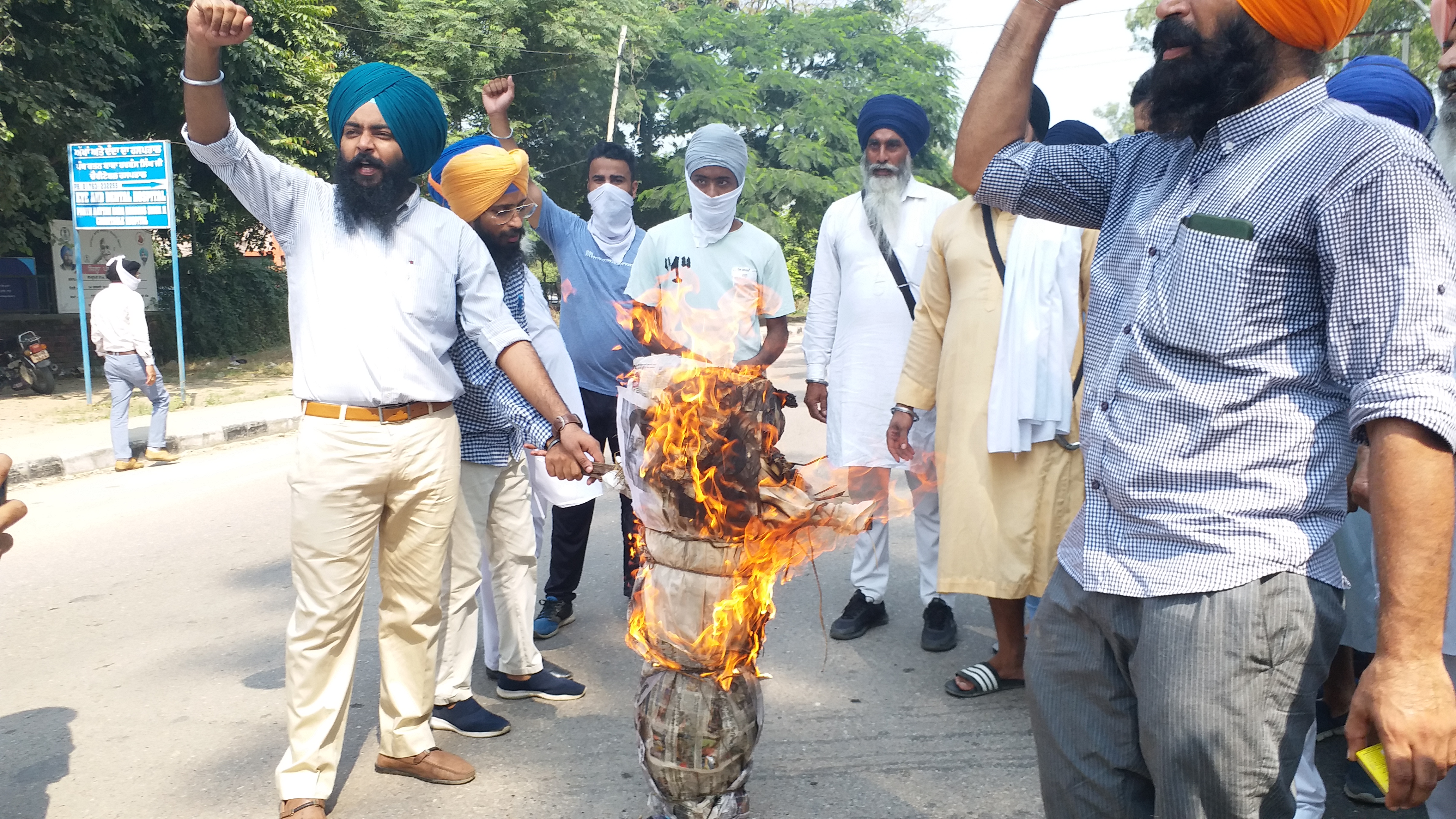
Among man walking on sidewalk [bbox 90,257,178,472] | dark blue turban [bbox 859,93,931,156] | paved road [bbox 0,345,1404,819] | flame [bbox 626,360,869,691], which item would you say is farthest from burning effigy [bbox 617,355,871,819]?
man walking on sidewalk [bbox 90,257,178,472]

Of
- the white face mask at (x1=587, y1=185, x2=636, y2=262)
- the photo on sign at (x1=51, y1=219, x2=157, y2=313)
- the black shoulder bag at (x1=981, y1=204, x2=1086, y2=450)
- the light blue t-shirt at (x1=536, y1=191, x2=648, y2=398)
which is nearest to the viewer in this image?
the black shoulder bag at (x1=981, y1=204, x2=1086, y2=450)

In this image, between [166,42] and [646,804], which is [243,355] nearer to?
[166,42]

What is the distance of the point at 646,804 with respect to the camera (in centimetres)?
339

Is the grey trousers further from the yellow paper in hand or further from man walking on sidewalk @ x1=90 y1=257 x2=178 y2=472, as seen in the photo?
man walking on sidewalk @ x1=90 y1=257 x2=178 y2=472

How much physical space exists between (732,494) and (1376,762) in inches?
60.3

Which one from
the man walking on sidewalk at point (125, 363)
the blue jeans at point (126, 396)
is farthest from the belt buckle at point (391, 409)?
the man walking on sidewalk at point (125, 363)

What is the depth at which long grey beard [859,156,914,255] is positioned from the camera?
16.2 ft

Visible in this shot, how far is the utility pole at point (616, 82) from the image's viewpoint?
25969 mm

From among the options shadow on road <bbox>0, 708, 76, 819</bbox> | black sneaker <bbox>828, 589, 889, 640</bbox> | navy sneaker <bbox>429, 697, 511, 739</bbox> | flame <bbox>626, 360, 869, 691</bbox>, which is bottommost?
shadow on road <bbox>0, 708, 76, 819</bbox>

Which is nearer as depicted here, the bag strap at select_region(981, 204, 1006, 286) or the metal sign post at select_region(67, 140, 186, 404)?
the bag strap at select_region(981, 204, 1006, 286)

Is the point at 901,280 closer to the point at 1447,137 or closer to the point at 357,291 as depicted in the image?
the point at 1447,137

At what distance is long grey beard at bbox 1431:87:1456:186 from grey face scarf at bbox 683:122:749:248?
272cm

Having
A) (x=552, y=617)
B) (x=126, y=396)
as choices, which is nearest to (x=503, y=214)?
(x=552, y=617)

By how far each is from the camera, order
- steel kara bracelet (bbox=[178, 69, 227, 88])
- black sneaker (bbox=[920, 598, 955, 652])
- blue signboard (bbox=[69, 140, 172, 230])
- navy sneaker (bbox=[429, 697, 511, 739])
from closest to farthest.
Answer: steel kara bracelet (bbox=[178, 69, 227, 88]), navy sneaker (bbox=[429, 697, 511, 739]), black sneaker (bbox=[920, 598, 955, 652]), blue signboard (bbox=[69, 140, 172, 230])
